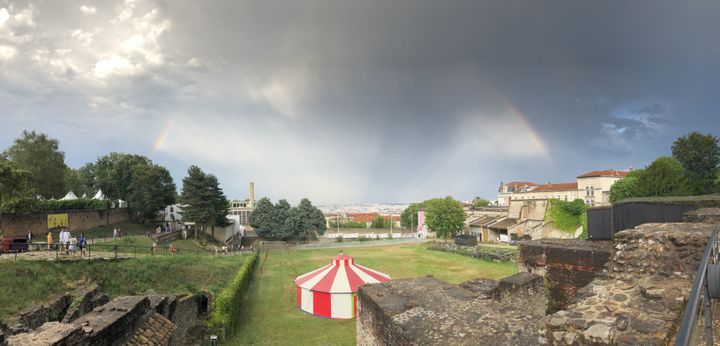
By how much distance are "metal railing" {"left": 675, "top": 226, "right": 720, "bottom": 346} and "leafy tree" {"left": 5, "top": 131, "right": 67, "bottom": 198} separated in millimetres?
43093

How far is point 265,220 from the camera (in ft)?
169

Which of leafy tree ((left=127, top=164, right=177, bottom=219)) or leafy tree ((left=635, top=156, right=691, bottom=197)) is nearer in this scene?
leafy tree ((left=635, top=156, right=691, bottom=197))

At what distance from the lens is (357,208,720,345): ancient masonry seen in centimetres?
359

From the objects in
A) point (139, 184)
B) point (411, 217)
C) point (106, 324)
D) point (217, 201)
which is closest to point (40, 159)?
point (139, 184)

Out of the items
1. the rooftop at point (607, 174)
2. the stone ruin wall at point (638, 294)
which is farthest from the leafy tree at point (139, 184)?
the rooftop at point (607, 174)

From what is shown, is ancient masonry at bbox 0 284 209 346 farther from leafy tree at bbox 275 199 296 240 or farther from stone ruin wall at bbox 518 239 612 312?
leafy tree at bbox 275 199 296 240

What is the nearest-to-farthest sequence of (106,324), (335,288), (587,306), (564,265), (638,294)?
(587,306), (638,294), (106,324), (564,265), (335,288)

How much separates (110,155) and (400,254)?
4662 cm

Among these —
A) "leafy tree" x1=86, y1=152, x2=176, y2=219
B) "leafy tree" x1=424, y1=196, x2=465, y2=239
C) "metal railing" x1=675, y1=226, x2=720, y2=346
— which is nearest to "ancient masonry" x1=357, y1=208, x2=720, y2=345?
"metal railing" x1=675, y1=226, x2=720, y2=346

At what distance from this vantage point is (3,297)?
485 inches

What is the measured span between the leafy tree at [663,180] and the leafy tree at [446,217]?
20.5m

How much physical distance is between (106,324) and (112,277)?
12.9 m

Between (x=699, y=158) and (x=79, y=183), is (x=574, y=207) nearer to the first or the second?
(x=699, y=158)

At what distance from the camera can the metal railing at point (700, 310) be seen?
1336mm
